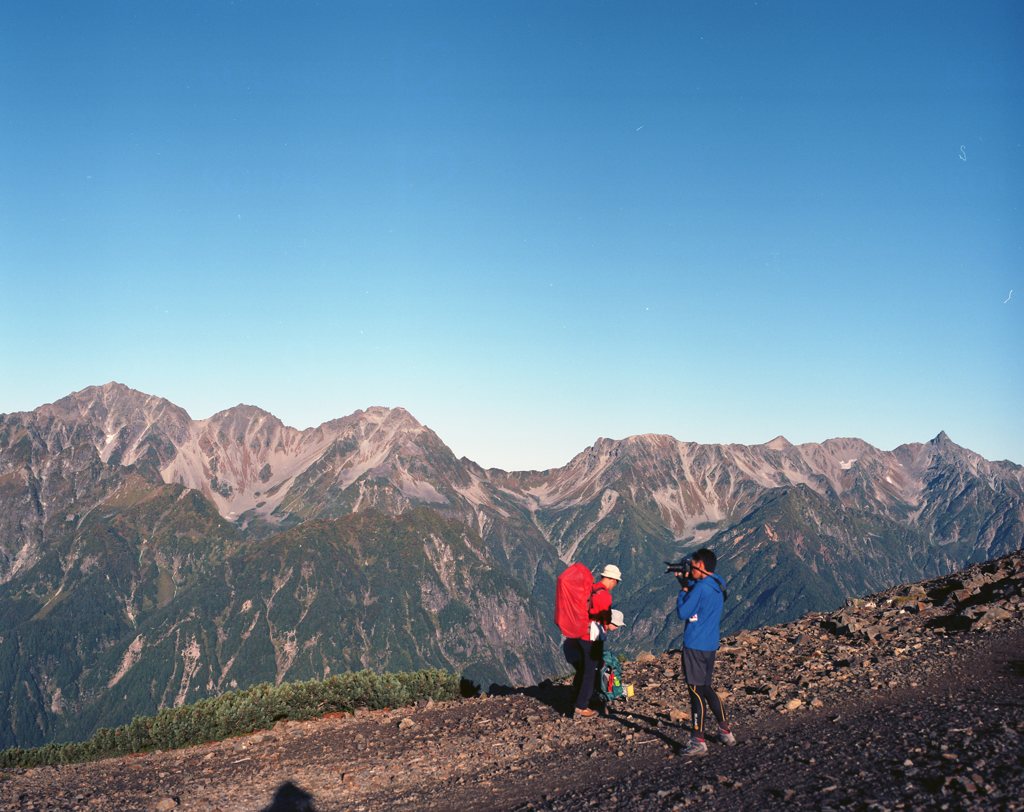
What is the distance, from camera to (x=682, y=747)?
14586 millimetres

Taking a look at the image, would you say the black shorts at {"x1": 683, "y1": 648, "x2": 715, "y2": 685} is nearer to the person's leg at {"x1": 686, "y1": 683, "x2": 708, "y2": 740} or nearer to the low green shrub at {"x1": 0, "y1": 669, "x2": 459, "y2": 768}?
the person's leg at {"x1": 686, "y1": 683, "x2": 708, "y2": 740}

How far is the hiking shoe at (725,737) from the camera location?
47.2 feet

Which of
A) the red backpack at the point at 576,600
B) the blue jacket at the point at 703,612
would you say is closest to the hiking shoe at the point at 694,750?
the blue jacket at the point at 703,612

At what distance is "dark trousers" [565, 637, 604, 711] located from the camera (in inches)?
700

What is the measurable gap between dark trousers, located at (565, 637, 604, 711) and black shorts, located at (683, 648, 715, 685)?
3088mm

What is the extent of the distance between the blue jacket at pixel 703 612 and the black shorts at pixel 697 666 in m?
0.10

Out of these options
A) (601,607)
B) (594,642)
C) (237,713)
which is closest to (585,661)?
(594,642)

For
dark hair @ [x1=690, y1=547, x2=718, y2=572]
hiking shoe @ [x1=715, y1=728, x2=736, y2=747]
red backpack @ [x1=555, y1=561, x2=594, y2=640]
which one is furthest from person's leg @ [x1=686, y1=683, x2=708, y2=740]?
red backpack @ [x1=555, y1=561, x2=594, y2=640]

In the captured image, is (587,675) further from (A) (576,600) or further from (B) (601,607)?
(A) (576,600)

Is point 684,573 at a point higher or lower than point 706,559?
lower

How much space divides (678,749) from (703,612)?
2.51 m

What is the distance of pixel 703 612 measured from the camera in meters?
15.0

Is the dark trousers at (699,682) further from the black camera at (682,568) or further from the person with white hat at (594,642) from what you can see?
the person with white hat at (594,642)

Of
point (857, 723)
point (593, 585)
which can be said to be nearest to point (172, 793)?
point (593, 585)
